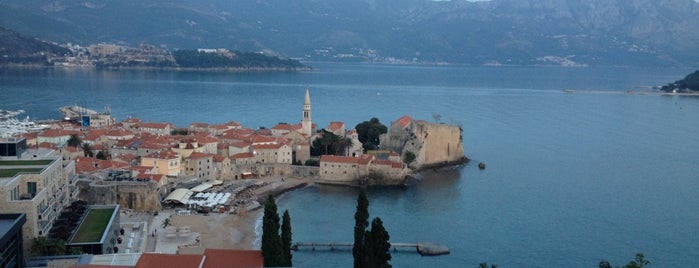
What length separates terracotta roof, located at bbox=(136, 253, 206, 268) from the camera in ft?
49.5

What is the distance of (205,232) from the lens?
22547 mm

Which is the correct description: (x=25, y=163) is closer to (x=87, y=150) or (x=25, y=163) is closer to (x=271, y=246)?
(x=271, y=246)

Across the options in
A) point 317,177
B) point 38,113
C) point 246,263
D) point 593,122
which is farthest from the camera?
point 593,122

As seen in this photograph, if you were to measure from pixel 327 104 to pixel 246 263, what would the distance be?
55.6 meters

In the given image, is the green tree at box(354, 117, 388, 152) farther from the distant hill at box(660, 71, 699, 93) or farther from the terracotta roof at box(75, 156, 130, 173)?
the distant hill at box(660, 71, 699, 93)

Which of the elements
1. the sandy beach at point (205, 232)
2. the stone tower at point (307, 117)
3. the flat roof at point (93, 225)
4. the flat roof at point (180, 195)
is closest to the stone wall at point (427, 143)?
the stone tower at point (307, 117)

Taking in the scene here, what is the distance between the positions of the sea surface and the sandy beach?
172cm

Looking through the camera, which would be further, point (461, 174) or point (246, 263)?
point (461, 174)

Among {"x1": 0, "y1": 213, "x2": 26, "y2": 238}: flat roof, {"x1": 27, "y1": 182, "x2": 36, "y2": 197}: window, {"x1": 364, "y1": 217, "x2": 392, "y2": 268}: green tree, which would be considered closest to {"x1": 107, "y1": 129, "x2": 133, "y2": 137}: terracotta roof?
{"x1": 27, "y1": 182, "x2": 36, "y2": 197}: window

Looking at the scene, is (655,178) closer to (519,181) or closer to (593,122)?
(519,181)

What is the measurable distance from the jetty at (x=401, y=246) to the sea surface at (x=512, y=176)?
345mm

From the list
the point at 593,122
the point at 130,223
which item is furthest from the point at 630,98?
the point at 130,223

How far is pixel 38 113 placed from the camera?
5641 cm

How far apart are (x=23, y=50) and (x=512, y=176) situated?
371ft
